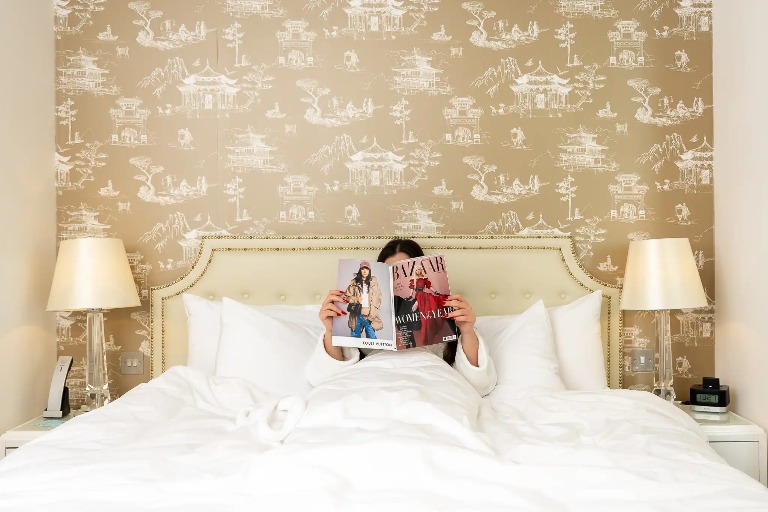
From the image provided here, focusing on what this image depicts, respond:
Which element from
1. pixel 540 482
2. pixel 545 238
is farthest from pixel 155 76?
pixel 540 482

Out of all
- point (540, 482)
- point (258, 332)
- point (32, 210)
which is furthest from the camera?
point (32, 210)

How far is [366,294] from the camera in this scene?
7.34 feet

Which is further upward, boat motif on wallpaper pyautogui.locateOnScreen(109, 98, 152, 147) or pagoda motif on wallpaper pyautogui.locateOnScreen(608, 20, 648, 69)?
pagoda motif on wallpaper pyautogui.locateOnScreen(608, 20, 648, 69)

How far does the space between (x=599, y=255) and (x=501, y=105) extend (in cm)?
82

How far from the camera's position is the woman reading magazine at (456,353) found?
226cm

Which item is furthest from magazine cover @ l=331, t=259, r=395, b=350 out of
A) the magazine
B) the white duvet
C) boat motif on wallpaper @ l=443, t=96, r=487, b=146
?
boat motif on wallpaper @ l=443, t=96, r=487, b=146

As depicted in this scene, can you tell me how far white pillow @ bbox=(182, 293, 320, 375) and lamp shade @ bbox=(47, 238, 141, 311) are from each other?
27cm

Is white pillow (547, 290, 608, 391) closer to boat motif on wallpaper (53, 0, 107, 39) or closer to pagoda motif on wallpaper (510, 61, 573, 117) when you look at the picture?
pagoda motif on wallpaper (510, 61, 573, 117)

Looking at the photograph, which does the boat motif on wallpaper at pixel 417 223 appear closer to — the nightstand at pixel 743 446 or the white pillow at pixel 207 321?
the white pillow at pixel 207 321

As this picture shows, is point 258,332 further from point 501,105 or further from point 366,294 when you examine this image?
point 501,105

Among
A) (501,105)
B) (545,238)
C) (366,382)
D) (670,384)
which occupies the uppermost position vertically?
(501,105)

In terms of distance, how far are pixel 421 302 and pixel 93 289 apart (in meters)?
1.34

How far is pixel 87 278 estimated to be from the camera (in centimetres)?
253

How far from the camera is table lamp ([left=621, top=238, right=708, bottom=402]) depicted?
2.53 meters
